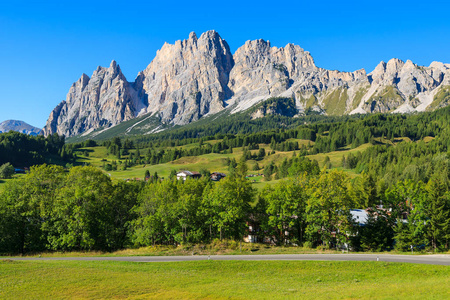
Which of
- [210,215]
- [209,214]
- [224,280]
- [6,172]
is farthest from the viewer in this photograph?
[6,172]

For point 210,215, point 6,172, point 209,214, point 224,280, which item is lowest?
point 224,280

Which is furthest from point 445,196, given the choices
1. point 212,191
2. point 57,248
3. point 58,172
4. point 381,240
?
point 58,172

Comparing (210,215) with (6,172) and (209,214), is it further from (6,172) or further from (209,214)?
(6,172)

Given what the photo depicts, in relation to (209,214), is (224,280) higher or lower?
lower

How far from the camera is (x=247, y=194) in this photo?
6366 cm

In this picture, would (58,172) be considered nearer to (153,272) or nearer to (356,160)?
(153,272)

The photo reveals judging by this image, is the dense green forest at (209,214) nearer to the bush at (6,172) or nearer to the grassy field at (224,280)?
the grassy field at (224,280)

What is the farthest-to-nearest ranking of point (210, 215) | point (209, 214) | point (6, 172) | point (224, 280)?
point (6, 172) < point (210, 215) < point (209, 214) < point (224, 280)

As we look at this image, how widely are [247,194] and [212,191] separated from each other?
24.1ft

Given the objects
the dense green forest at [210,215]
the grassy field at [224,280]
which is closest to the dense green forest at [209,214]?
the dense green forest at [210,215]

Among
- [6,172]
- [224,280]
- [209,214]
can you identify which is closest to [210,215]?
[209,214]

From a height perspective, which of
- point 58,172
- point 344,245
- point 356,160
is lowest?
point 344,245

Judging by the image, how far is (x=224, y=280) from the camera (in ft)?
107

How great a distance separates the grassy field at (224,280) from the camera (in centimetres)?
2583
